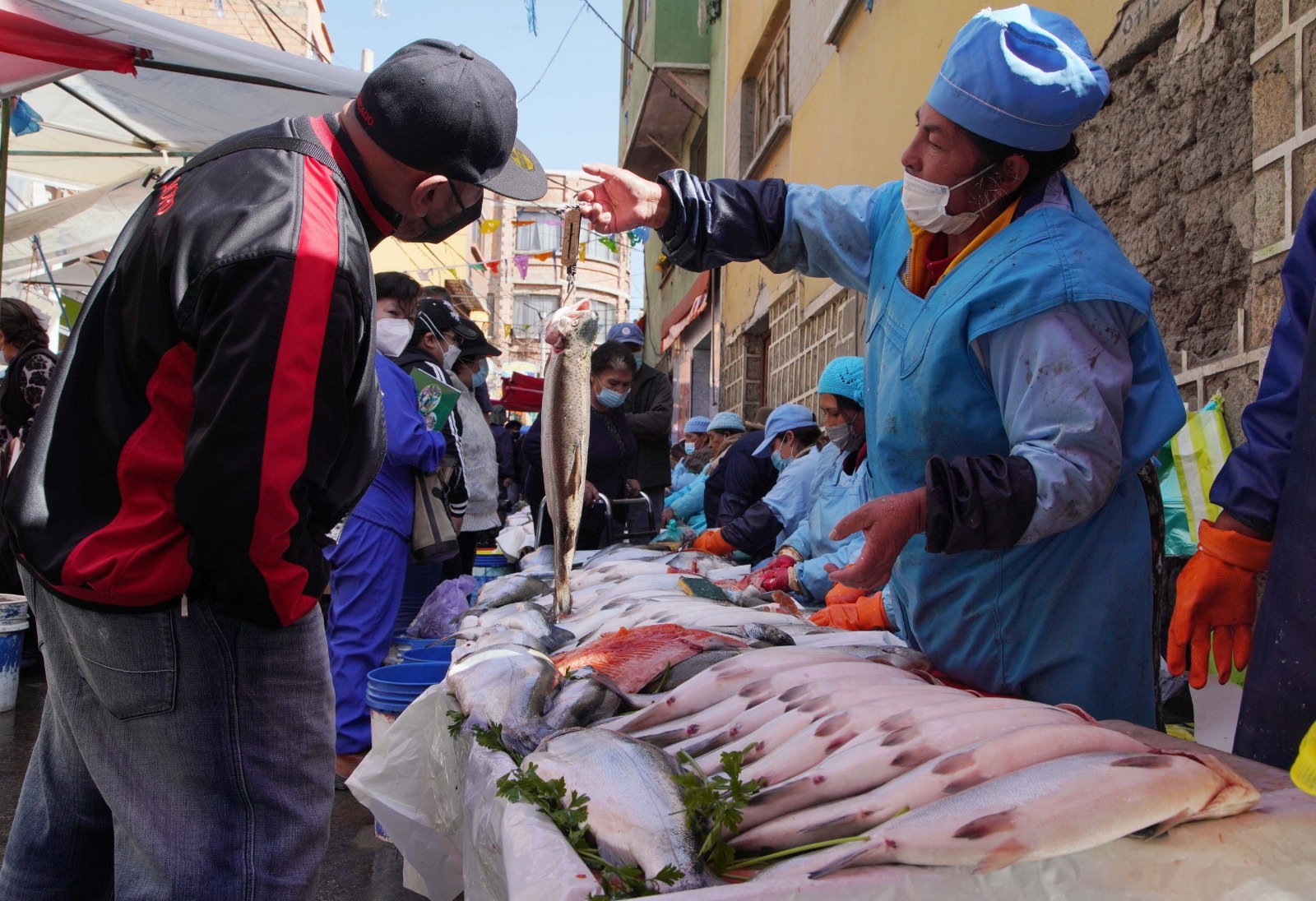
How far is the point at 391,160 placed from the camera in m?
1.91

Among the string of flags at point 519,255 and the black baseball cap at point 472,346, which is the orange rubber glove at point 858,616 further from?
the black baseball cap at point 472,346

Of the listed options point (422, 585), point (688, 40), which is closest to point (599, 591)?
point (422, 585)

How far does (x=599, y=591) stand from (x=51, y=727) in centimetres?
306

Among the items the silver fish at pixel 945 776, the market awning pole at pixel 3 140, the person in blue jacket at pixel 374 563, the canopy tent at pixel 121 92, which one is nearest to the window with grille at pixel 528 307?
the canopy tent at pixel 121 92

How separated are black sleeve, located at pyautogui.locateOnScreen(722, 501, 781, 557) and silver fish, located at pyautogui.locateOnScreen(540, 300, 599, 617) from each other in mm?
2808

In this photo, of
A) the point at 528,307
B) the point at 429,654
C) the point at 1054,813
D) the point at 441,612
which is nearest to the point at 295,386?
the point at 1054,813

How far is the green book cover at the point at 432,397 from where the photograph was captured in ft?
15.6

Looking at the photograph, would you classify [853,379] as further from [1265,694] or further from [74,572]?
[74,572]

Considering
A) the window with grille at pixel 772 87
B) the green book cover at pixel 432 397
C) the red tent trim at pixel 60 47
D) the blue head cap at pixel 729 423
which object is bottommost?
the blue head cap at pixel 729 423

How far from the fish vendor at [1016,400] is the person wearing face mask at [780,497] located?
3.73m

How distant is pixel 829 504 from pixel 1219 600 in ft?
10.8

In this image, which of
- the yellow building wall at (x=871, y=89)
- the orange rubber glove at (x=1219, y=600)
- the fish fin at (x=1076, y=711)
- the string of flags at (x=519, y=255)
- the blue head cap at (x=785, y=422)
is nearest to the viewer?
the fish fin at (x=1076, y=711)

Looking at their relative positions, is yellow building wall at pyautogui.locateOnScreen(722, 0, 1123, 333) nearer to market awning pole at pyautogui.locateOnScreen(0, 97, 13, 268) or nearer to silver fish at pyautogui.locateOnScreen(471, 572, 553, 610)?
silver fish at pyautogui.locateOnScreen(471, 572, 553, 610)

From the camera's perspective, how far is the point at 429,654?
3.75 metres
